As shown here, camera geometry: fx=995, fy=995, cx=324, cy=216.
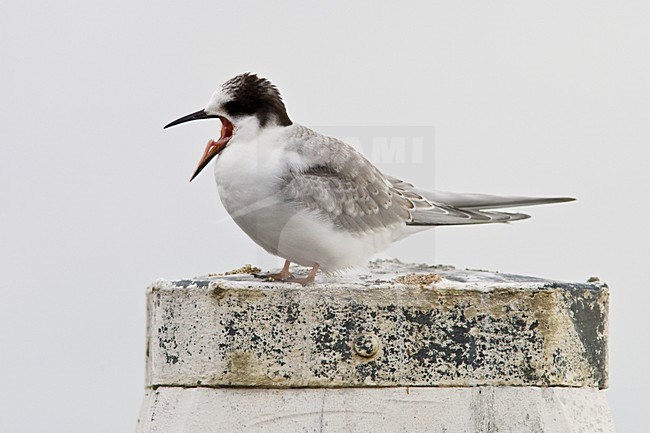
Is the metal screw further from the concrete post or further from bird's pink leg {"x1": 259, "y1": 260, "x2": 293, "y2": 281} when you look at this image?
bird's pink leg {"x1": 259, "y1": 260, "x2": 293, "y2": 281}

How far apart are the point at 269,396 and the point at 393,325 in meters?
0.71

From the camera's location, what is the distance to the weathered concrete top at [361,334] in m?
4.94

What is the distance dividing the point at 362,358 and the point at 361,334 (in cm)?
12

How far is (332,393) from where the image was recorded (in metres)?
4.92

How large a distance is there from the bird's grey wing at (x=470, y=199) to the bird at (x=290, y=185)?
1.62 ft

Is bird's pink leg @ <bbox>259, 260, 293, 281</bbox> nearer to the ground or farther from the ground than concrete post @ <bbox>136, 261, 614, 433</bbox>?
farther from the ground

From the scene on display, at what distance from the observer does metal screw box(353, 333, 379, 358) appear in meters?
4.93

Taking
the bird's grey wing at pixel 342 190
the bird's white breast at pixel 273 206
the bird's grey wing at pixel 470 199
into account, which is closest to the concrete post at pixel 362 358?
the bird's white breast at pixel 273 206

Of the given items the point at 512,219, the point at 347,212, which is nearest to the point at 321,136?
the point at 347,212

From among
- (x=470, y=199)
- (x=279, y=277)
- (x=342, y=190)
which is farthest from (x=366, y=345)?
(x=470, y=199)

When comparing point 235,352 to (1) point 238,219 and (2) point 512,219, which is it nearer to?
(1) point 238,219

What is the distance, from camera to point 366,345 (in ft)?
16.2

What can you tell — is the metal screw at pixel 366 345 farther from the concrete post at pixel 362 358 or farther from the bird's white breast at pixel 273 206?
the bird's white breast at pixel 273 206

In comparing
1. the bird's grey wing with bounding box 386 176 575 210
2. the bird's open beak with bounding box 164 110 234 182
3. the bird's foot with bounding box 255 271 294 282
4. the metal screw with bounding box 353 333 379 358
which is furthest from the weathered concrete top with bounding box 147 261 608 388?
the bird's grey wing with bounding box 386 176 575 210
